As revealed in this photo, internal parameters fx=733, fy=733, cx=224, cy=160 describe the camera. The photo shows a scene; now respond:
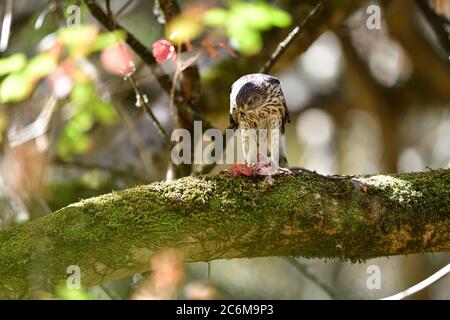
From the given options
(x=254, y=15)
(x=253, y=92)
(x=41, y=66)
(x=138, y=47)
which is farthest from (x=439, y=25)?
(x=41, y=66)

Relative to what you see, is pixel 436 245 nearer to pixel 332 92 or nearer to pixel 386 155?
pixel 386 155

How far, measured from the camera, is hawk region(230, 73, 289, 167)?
4020 mm

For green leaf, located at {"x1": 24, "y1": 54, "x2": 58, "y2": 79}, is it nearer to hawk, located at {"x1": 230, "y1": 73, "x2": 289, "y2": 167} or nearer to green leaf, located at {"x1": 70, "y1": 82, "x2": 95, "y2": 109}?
green leaf, located at {"x1": 70, "y1": 82, "x2": 95, "y2": 109}

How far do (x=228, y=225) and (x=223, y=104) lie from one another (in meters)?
2.59

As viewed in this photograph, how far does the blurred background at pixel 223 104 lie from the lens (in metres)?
4.65

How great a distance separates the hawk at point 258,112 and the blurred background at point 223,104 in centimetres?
23

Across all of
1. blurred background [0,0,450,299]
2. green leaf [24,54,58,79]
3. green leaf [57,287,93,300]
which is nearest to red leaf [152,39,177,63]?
blurred background [0,0,450,299]

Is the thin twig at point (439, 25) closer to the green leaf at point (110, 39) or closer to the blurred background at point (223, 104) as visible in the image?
the blurred background at point (223, 104)

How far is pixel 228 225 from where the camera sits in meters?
3.31

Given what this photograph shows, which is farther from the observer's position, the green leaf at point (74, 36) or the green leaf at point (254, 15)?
the green leaf at point (74, 36)

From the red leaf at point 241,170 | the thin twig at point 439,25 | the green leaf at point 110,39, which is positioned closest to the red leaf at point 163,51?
the green leaf at point 110,39

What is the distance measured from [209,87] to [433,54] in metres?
3.03

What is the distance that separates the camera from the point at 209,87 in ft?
19.1

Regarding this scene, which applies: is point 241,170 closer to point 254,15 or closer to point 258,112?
point 258,112
